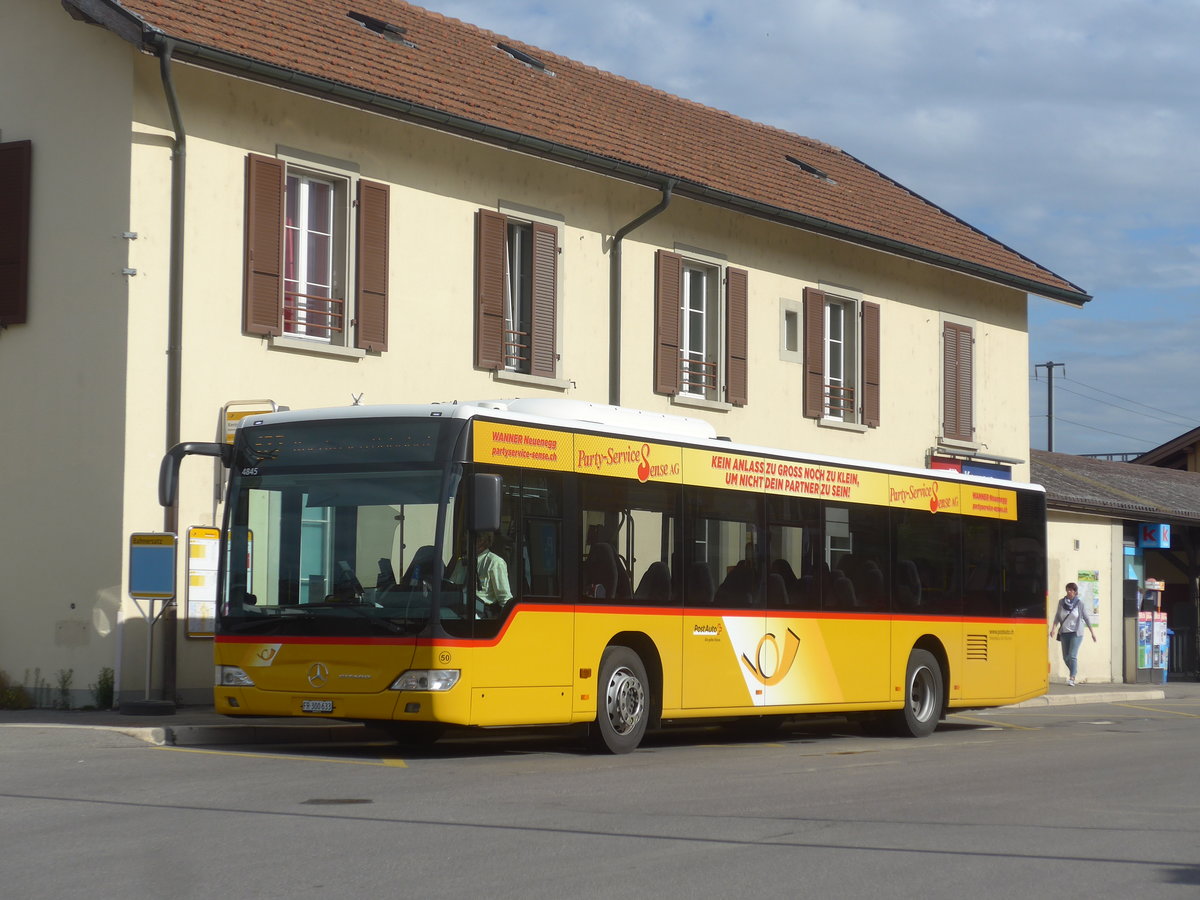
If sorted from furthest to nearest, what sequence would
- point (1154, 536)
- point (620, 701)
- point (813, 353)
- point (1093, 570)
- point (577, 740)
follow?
point (1154, 536)
point (1093, 570)
point (813, 353)
point (577, 740)
point (620, 701)

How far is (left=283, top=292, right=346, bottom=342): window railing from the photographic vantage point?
19.0 metres

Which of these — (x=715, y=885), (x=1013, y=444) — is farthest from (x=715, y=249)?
(x=715, y=885)

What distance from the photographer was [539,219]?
71.9ft

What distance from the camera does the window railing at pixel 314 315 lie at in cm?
1896

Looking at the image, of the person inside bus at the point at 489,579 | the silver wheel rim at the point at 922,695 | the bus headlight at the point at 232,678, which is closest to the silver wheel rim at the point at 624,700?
the person inside bus at the point at 489,579

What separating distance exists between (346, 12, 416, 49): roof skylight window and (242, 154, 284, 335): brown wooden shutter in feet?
13.0

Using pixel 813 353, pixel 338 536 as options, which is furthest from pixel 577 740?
pixel 813 353

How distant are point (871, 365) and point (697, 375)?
13.6 ft

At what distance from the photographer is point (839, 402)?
2717cm

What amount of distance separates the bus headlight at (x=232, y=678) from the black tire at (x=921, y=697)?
7.57m

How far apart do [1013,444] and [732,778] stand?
19.9 metres

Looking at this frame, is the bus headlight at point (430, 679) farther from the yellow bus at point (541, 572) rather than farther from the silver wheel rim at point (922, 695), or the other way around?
the silver wheel rim at point (922, 695)

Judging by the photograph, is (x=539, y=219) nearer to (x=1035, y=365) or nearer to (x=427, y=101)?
(x=427, y=101)

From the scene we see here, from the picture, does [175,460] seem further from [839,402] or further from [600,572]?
[839,402]
